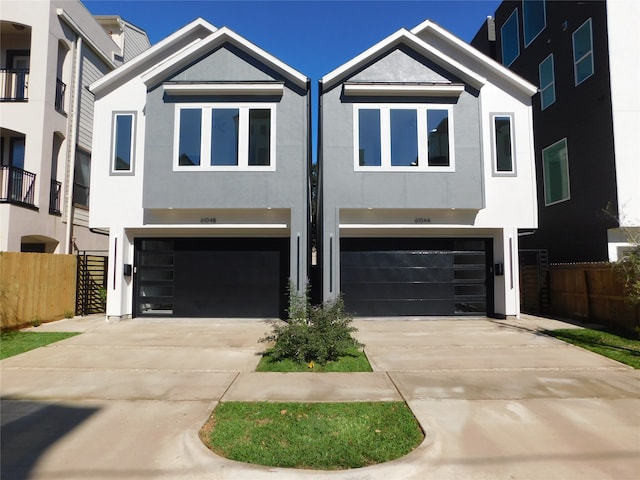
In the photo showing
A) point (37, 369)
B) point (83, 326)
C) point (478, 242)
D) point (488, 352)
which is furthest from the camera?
point (478, 242)

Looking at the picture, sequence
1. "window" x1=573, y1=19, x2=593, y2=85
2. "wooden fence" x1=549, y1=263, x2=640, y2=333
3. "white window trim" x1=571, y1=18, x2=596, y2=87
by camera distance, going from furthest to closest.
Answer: "window" x1=573, y1=19, x2=593, y2=85 < "white window trim" x1=571, y1=18, x2=596, y2=87 < "wooden fence" x1=549, y1=263, x2=640, y2=333

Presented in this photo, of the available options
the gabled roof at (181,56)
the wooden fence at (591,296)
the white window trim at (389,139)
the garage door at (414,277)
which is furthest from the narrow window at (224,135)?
the wooden fence at (591,296)

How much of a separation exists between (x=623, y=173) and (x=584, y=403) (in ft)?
29.6

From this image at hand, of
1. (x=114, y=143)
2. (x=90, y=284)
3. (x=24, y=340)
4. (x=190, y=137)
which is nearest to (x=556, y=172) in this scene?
(x=190, y=137)

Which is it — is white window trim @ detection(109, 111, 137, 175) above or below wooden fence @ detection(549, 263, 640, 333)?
above

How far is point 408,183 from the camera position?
35.0 ft

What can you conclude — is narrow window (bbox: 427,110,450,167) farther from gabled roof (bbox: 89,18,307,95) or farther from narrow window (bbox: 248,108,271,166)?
narrow window (bbox: 248,108,271,166)

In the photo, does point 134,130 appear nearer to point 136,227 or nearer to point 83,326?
point 136,227

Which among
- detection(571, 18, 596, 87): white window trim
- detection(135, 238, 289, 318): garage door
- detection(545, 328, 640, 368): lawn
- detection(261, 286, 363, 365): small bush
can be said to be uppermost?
detection(571, 18, 596, 87): white window trim

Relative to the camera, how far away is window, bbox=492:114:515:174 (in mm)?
11305

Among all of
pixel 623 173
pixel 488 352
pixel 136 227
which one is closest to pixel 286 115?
pixel 136 227

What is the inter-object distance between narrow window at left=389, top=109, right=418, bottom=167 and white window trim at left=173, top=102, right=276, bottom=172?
312 centimetres

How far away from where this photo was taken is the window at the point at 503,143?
11.3 m

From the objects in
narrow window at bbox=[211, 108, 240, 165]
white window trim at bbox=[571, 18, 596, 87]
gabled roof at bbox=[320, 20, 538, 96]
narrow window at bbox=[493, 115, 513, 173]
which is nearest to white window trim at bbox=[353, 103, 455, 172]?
gabled roof at bbox=[320, 20, 538, 96]
